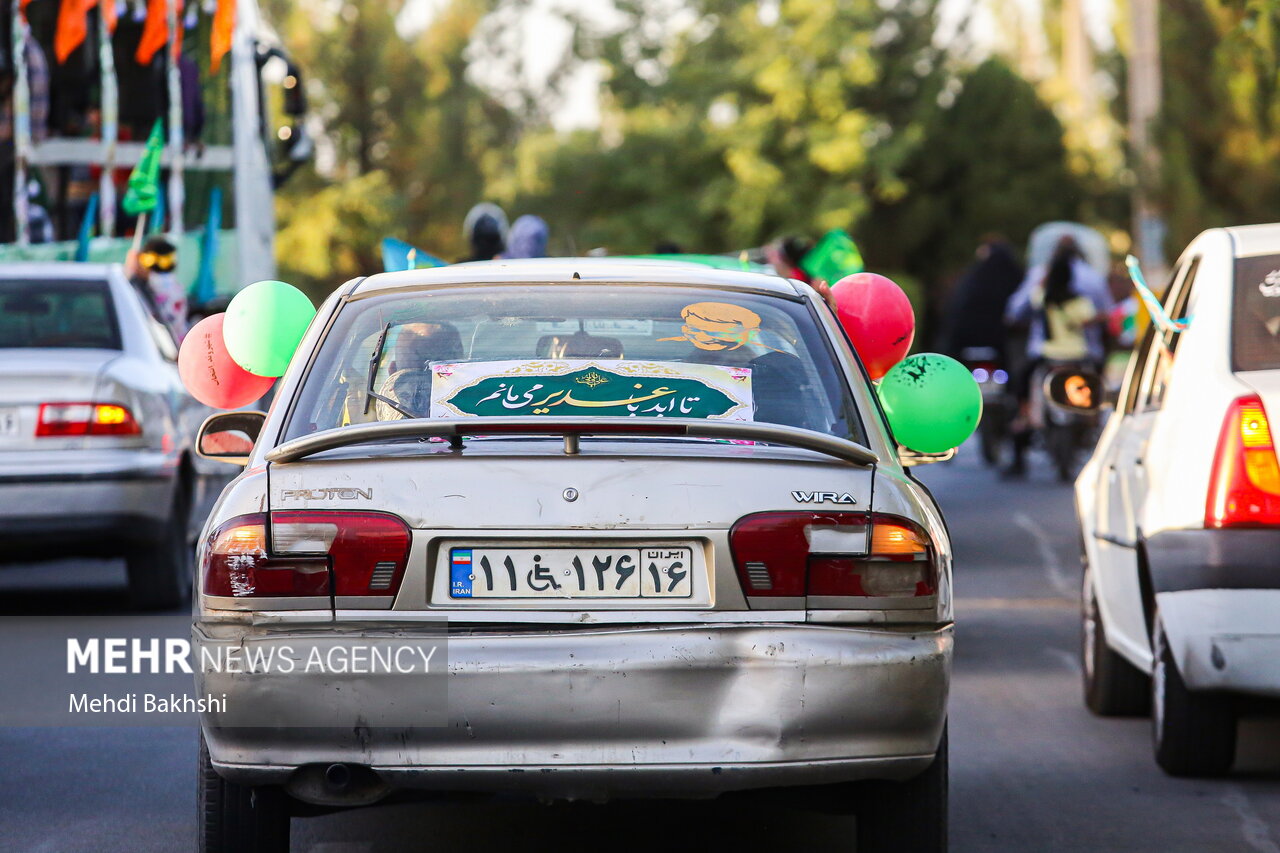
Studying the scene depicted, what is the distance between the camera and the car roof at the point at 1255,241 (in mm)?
6664

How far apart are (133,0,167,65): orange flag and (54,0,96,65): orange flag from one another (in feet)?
1.46

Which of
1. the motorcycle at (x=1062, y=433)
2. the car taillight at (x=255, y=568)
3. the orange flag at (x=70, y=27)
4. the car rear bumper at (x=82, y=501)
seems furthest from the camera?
the motorcycle at (x=1062, y=433)

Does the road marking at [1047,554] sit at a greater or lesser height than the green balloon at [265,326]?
lesser

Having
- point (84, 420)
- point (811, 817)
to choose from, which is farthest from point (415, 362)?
point (84, 420)

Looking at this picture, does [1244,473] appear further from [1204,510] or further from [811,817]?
[811,817]

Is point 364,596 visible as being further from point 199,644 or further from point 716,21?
point 716,21

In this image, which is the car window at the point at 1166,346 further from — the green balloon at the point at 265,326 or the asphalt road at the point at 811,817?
the green balloon at the point at 265,326

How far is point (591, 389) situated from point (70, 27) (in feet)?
38.5

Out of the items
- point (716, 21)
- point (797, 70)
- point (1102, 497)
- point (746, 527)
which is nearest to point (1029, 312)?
point (1102, 497)

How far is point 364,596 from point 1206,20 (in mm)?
30842

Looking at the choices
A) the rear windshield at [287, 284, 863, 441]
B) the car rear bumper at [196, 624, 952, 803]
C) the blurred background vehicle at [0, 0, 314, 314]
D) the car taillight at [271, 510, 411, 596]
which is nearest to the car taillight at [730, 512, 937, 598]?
the car rear bumper at [196, 624, 952, 803]

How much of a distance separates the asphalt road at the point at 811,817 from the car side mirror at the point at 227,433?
0.96 metres

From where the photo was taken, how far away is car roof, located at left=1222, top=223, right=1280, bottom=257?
21.9 feet

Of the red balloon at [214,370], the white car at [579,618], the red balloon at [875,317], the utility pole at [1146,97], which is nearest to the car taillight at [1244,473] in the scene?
the red balloon at [875,317]
